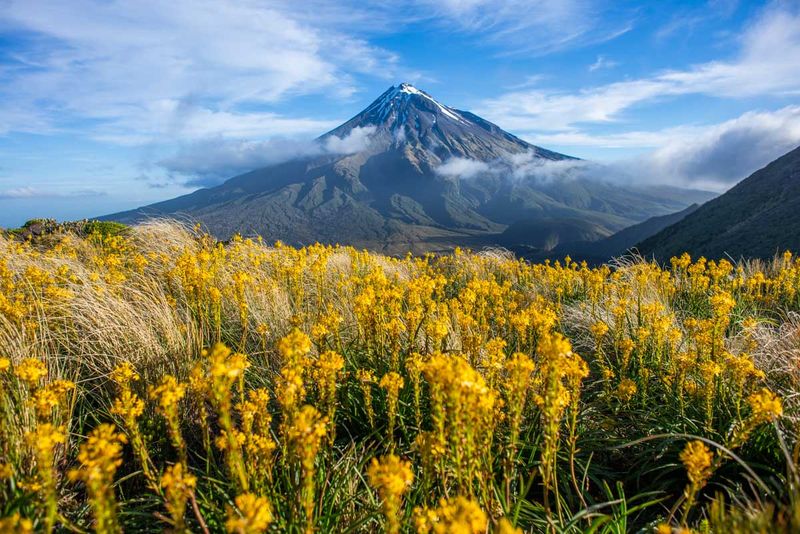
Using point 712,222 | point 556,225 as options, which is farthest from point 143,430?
point 556,225

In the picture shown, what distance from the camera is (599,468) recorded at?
3.51m

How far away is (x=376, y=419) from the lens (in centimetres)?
365

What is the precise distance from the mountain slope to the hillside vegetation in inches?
860

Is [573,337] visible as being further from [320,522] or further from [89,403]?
[89,403]

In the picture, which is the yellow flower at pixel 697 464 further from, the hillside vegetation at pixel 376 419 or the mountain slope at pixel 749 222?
the mountain slope at pixel 749 222

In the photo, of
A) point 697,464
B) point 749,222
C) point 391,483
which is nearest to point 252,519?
point 391,483

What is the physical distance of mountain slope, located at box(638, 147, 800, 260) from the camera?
23.6 meters

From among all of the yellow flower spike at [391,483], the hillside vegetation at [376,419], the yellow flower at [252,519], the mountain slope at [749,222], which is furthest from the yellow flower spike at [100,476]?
the mountain slope at [749,222]

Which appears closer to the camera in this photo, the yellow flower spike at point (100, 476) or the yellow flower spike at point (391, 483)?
the yellow flower spike at point (100, 476)

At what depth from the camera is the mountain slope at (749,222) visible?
23.6 m

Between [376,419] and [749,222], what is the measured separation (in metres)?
34.3

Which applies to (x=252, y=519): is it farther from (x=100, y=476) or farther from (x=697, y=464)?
(x=697, y=464)

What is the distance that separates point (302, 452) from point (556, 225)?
7611 inches

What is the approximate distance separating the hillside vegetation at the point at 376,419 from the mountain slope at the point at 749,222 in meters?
21.8
